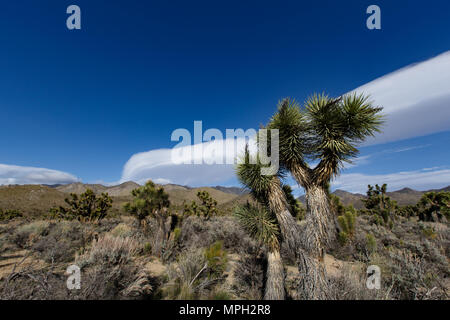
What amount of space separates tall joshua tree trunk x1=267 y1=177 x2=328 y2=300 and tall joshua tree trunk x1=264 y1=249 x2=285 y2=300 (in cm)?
46

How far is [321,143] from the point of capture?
4.01 meters

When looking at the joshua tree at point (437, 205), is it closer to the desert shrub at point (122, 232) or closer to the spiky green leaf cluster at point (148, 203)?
the spiky green leaf cluster at point (148, 203)

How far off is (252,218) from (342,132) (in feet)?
9.62

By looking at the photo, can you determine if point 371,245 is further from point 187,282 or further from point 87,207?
point 87,207

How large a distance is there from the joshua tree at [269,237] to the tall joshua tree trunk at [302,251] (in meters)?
0.28

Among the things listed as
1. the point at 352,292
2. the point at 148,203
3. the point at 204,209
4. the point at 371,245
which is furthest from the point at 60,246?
the point at 204,209

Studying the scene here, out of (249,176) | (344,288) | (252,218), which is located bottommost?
(344,288)

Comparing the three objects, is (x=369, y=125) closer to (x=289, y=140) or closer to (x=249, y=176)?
(x=289, y=140)

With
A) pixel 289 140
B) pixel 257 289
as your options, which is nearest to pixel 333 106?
pixel 289 140

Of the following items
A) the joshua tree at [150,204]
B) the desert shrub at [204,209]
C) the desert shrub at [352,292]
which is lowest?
the desert shrub at [204,209]

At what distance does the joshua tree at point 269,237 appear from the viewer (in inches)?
159

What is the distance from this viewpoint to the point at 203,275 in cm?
532

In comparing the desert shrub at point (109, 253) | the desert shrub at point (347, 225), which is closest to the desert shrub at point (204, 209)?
the desert shrub at point (347, 225)
